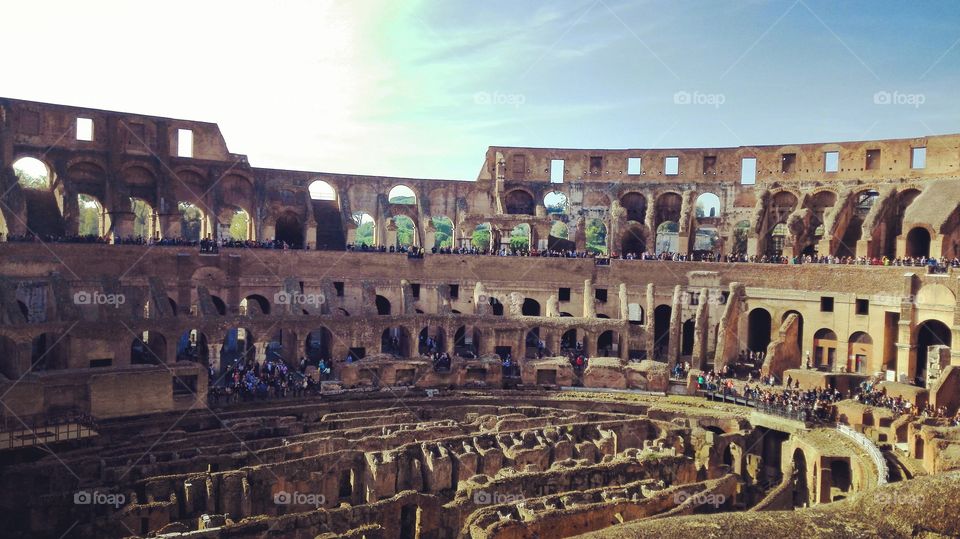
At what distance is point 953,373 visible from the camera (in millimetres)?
25750

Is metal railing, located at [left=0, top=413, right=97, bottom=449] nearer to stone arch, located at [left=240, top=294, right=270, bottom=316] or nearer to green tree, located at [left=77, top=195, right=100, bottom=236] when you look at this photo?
stone arch, located at [left=240, top=294, right=270, bottom=316]

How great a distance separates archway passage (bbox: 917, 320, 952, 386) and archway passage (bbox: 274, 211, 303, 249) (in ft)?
99.6

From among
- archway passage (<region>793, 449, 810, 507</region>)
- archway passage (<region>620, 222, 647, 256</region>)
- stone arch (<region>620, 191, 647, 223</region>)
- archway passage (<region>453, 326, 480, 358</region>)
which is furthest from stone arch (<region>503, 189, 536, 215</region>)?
archway passage (<region>793, 449, 810, 507</region>)

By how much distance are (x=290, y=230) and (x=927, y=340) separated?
3166 centimetres

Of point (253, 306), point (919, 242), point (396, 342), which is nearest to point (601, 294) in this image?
point (396, 342)

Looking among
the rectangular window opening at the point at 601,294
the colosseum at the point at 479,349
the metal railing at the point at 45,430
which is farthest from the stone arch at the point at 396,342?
the metal railing at the point at 45,430

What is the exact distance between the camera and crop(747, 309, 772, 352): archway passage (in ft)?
119

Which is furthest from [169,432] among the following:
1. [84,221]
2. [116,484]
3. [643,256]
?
[84,221]

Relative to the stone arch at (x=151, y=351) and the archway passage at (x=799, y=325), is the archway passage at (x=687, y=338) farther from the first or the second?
the stone arch at (x=151, y=351)

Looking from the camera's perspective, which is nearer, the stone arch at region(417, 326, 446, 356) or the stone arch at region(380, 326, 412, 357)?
the stone arch at region(380, 326, 412, 357)

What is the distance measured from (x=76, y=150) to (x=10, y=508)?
20.8 m

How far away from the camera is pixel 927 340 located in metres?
30.9

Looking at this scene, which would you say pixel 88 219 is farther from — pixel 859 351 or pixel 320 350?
pixel 859 351

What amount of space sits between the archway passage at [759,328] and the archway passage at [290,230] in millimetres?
24180
